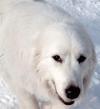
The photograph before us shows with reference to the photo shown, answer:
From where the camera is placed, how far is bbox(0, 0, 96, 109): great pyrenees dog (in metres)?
3.74

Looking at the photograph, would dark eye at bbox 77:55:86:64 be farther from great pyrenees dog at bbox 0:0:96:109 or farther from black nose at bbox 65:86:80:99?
black nose at bbox 65:86:80:99

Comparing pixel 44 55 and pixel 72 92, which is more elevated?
pixel 44 55

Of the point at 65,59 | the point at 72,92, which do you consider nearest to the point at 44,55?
the point at 65,59

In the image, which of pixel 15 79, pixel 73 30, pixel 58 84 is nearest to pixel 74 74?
pixel 58 84

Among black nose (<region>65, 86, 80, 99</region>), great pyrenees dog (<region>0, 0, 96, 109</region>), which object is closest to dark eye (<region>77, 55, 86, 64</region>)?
great pyrenees dog (<region>0, 0, 96, 109</region>)

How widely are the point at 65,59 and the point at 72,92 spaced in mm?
328

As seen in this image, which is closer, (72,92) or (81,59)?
(72,92)

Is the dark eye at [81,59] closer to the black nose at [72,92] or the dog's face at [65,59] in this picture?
the dog's face at [65,59]

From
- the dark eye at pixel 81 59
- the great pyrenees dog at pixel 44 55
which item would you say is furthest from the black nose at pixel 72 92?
the dark eye at pixel 81 59

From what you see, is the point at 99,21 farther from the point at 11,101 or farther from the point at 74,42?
the point at 74,42

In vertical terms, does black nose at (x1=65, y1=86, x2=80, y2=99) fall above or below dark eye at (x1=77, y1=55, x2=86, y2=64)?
below

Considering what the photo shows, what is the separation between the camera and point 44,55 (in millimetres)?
3828

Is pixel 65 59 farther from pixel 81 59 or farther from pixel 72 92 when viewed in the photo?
pixel 72 92

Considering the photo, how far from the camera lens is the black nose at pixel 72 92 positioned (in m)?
3.60
